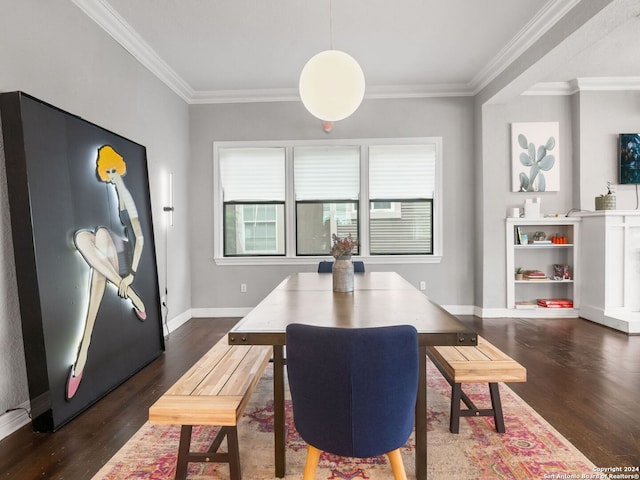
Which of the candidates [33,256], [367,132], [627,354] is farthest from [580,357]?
[33,256]

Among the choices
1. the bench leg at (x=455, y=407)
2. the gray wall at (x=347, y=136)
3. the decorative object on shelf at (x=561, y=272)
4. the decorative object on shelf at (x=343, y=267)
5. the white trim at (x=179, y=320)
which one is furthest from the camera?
the gray wall at (x=347, y=136)

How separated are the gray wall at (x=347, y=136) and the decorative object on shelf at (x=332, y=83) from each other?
8.97ft

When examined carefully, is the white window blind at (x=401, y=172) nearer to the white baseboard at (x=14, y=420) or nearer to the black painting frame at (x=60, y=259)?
the black painting frame at (x=60, y=259)

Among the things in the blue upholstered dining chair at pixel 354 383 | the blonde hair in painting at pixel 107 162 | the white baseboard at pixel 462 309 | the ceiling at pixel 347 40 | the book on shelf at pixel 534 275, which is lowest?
the white baseboard at pixel 462 309

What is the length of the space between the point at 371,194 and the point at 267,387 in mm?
3063

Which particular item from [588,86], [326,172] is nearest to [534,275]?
[588,86]

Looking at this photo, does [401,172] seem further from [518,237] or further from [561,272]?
[561,272]

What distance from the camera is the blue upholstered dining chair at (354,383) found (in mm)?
1199

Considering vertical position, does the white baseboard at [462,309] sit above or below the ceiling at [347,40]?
below

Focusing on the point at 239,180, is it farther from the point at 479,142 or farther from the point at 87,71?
the point at 479,142

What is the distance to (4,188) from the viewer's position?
2.14m

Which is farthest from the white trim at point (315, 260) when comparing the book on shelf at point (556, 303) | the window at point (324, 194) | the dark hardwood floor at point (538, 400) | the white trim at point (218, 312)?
the book on shelf at point (556, 303)

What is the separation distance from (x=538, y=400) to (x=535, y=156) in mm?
3501

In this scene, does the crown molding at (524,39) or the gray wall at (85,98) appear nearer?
the gray wall at (85,98)
